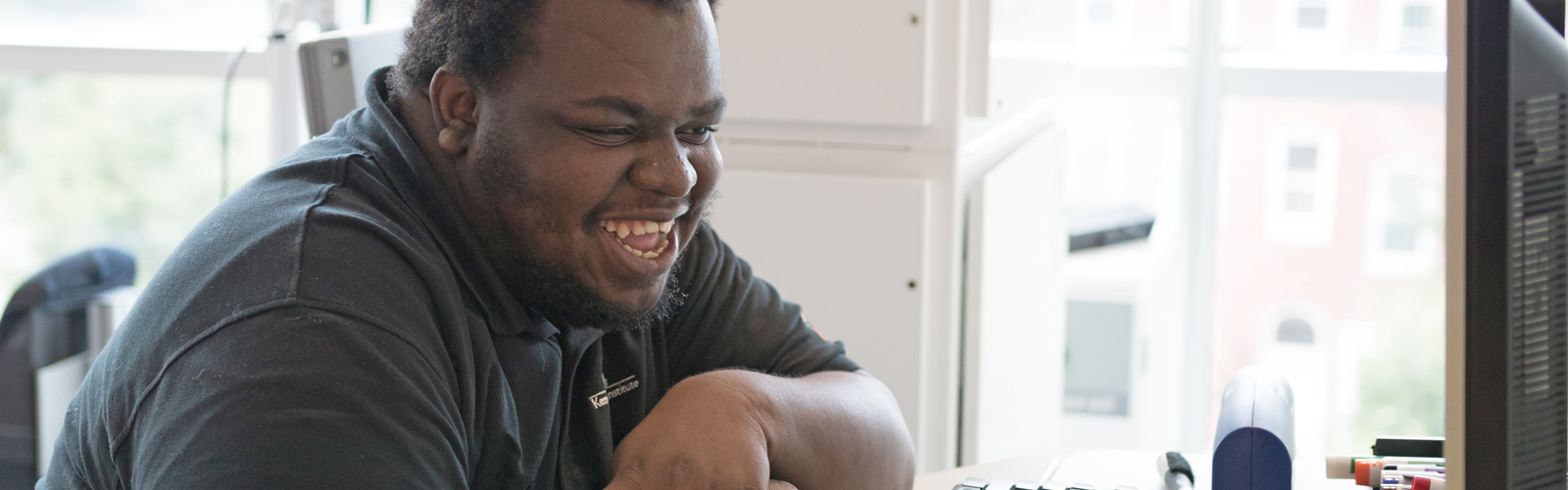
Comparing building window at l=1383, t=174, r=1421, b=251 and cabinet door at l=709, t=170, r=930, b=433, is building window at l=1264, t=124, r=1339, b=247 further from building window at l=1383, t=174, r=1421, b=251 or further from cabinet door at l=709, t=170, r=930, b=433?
cabinet door at l=709, t=170, r=930, b=433

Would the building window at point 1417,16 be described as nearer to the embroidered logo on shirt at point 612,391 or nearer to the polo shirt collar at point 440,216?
the embroidered logo on shirt at point 612,391

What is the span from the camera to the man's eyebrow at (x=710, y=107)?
895mm

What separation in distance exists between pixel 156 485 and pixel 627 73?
39 cm

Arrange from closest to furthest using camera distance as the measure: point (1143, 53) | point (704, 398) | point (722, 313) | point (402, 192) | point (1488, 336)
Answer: point (1488, 336), point (402, 192), point (704, 398), point (722, 313), point (1143, 53)

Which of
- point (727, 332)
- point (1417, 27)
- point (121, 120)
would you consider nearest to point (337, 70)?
point (727, 332)

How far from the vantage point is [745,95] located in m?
1.51

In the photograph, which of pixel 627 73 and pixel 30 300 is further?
pixel 30 300

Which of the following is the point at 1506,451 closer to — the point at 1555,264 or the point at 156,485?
the point at 1555,264

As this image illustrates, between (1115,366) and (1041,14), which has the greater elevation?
(1041,14)

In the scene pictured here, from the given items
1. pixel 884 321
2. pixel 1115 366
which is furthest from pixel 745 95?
pixel 1115 366

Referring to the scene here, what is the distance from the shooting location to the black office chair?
1.66m

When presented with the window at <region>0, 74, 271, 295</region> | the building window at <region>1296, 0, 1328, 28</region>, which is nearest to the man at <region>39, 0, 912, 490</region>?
the window at <region>0, 74, 271, 295</region>

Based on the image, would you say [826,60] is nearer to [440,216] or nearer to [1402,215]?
[440,216]

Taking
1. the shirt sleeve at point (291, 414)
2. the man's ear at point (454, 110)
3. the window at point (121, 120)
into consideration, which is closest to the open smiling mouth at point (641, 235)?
the man's ear at point (454, 110)
